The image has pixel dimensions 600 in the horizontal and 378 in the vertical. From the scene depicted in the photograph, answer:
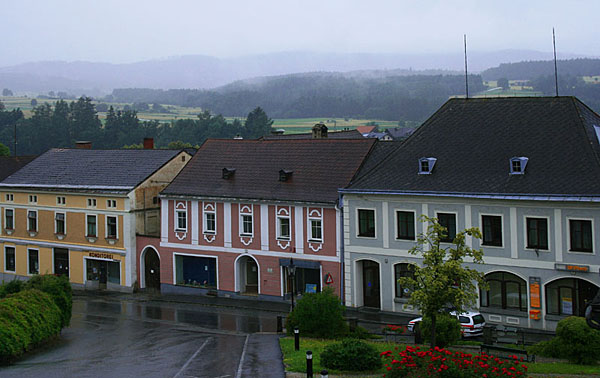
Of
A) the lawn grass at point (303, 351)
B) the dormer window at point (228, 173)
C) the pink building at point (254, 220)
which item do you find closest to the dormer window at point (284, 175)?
the pink building at point (254, 220)

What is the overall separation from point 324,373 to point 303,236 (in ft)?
85.5

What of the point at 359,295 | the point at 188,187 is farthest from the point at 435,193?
the point at 188,187

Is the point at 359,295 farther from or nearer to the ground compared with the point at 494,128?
nearer to the ground

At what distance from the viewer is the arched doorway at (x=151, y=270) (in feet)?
170

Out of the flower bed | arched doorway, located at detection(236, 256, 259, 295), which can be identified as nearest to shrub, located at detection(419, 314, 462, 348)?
the flower bed

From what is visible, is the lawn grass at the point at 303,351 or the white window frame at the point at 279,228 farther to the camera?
the white window frame at the point at 279,228

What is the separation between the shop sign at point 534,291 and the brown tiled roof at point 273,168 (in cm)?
1194

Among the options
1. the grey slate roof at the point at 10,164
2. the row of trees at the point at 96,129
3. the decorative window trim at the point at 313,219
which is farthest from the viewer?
the row of trees at the point at 96,129

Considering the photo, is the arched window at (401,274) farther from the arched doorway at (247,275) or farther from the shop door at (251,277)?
the shop door at (251,277)

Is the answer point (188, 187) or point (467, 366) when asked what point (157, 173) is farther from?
point (467, 366)

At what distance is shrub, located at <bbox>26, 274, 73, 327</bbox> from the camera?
115 ft

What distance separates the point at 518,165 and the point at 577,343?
13.4 meters

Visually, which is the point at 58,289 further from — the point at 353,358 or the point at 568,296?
the point at 568,296

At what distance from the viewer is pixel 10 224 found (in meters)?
59.2
